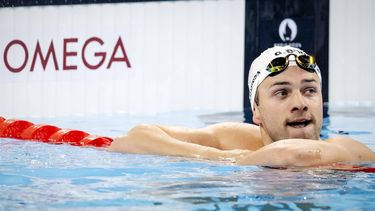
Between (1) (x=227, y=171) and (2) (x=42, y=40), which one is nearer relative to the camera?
(1) (x=227, y=171)

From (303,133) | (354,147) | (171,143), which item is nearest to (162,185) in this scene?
(303,133)

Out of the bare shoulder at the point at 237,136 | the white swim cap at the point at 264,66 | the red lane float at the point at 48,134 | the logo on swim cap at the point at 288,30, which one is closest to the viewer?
the white swim cap at the point at 264,66

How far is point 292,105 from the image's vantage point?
120 inches

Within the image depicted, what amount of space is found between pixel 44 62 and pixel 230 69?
3025 mm

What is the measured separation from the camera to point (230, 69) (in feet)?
30.0

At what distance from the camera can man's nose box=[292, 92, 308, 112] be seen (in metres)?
3.01

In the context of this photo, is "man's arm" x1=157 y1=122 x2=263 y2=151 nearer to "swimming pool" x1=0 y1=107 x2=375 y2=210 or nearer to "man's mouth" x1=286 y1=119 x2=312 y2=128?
"swimming pool" x1=0 y1=107 x2=375 y2=210

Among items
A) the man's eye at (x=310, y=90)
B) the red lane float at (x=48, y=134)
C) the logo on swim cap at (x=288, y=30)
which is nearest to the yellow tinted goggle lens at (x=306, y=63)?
the man's eye at (x=310, y=90)

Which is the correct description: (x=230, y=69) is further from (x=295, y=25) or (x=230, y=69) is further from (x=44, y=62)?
(x=44, y=62)

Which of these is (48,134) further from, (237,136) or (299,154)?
(299,154)

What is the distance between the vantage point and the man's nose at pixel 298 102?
3014 millimetres

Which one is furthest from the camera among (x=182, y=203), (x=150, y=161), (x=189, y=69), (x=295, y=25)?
(x=189, y=69)

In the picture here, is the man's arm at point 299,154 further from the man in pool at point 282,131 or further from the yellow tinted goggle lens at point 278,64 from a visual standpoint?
the yellow tinted goggle lens at point 278,64

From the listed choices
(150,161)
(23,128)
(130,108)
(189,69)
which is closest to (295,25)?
(189,69)
